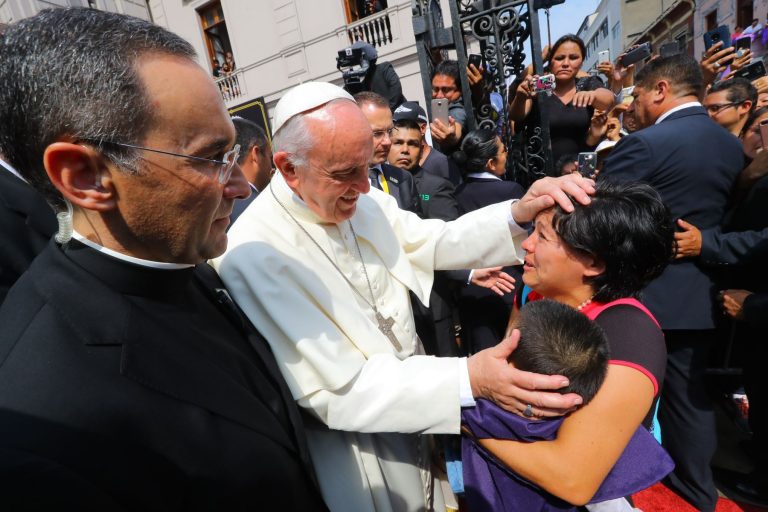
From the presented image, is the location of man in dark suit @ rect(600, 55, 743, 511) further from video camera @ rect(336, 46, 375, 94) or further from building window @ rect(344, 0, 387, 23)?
building window @ rect(344, 0, 387, 23)

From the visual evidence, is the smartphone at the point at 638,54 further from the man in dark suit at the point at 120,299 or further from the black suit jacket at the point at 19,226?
the black suit jacket at the point at 19,226

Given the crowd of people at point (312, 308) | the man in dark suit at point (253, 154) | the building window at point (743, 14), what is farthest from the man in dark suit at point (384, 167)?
the building window at point (743, 14)

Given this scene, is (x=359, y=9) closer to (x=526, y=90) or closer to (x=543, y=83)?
(x=526, y=90)

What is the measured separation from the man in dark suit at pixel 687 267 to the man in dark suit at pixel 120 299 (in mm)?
2405

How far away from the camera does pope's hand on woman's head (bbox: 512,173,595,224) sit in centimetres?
153

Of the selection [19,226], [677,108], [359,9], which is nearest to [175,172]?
[19,226]

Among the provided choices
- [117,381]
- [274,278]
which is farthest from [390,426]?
[117,381]

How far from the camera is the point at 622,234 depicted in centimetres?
146

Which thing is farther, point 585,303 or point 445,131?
point 445,131

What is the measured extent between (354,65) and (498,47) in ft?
8.91

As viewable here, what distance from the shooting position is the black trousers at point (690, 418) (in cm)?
235

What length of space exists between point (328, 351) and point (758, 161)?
8.81ft

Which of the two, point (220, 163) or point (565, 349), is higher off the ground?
point (220, 163)

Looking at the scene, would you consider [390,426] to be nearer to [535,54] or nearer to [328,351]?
[328,351]
